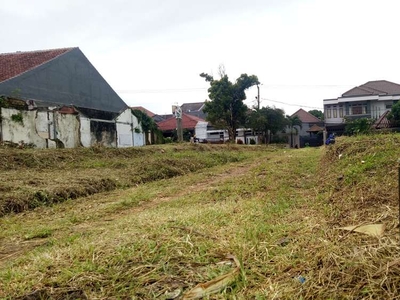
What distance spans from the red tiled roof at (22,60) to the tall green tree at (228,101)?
489 inches

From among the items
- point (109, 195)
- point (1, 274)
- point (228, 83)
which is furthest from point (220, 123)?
point (1, 274)

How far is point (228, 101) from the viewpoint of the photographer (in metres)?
29.1

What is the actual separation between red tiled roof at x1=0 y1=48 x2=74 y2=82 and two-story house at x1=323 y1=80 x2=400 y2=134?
76.1 ft

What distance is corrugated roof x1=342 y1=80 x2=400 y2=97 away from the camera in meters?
31.2

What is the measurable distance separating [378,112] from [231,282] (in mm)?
32681

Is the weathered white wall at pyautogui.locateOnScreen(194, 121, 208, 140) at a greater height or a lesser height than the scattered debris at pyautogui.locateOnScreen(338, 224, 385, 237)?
greater

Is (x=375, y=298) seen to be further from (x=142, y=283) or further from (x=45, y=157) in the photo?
(x=45, y=157)

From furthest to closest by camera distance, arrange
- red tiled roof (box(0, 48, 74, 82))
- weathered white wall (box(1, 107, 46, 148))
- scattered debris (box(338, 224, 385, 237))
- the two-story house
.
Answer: the two-story house, red tiled roof (box(0, 48, 74, 82)), weathered white wall (box(1, 107, 46, 148)), scattered debris (box(338, 224, 385, 237))

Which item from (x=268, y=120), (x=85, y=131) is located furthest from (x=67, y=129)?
(x=268, y=120)

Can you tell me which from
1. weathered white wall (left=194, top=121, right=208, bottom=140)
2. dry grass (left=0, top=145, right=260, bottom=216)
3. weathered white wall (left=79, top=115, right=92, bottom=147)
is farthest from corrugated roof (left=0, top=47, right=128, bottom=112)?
weathered white wall (left=194, top=121, right=208, bottom=140)

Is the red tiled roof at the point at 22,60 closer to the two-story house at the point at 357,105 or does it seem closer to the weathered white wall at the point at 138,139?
the weathered white wall at the point at 138,139

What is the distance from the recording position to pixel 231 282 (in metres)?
2.14

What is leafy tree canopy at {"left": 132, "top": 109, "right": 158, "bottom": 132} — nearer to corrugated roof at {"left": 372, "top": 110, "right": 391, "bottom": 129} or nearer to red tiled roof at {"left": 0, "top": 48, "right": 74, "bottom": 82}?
red tiled roof at {"left": 0, "top": 48, "right": 74, "bottom": 82}

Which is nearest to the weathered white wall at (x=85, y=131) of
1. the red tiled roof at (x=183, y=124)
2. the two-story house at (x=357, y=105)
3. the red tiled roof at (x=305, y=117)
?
the red tiled roof at (x=183, y=124)
